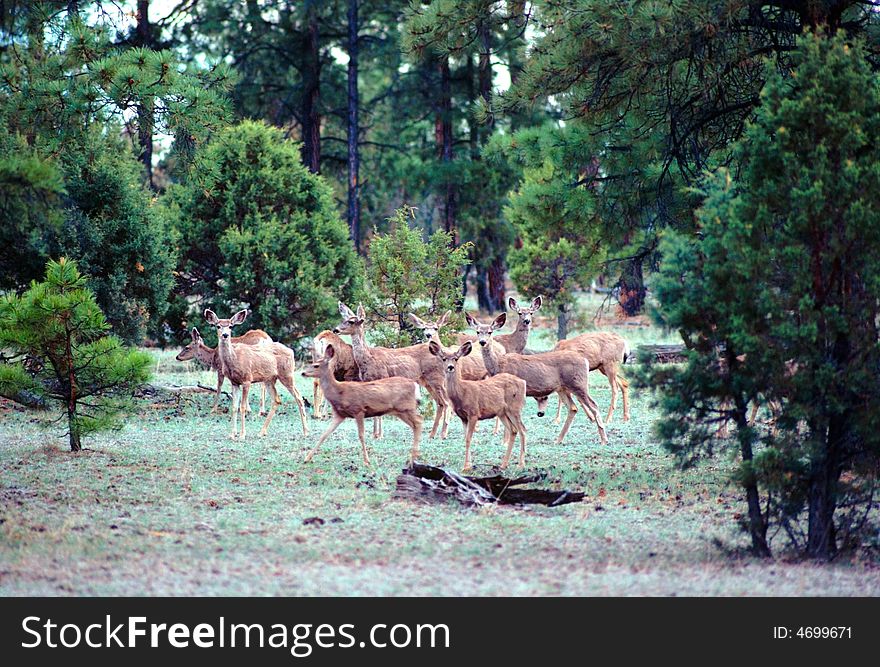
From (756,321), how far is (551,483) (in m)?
4.00

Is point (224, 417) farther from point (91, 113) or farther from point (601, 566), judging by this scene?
point (601, 566)

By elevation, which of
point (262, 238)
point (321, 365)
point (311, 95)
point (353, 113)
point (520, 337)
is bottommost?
point (321, 365)

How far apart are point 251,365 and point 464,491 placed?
6.11 m

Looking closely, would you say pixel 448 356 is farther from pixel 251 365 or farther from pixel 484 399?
pixel 251 365

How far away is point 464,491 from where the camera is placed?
9883mm

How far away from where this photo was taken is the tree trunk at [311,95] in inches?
1348

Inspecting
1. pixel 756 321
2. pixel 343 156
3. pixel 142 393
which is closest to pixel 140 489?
pixel 756 321

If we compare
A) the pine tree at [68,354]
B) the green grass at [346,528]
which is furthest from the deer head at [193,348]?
the pine tree at [68,354]

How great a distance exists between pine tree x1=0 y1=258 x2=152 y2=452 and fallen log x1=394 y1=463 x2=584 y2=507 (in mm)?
3663

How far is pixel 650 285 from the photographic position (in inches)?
329

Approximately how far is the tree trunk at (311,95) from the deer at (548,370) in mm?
20694

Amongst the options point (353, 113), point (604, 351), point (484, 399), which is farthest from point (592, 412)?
point (353, 113)

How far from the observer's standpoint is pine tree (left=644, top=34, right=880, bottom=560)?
298 inches
